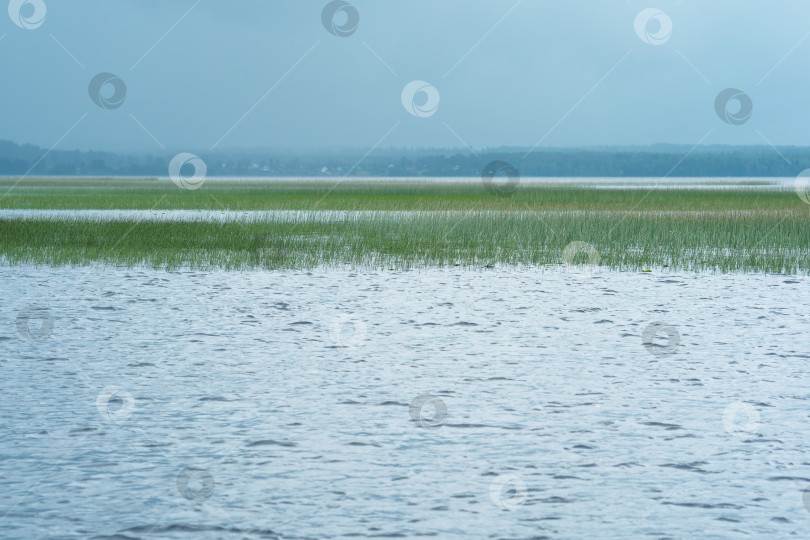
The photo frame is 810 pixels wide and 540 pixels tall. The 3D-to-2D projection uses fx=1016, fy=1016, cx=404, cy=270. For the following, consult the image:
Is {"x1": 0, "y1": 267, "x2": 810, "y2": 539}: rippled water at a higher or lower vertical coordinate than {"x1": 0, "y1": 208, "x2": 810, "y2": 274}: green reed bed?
lower

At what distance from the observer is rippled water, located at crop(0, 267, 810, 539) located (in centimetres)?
553

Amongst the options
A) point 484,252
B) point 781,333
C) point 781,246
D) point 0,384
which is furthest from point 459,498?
point 781,246

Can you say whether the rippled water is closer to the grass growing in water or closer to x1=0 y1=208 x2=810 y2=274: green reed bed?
x1=0 y1=208 x2=810 y2=274: green reed bed

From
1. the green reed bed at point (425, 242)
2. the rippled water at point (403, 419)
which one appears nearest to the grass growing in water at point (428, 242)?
the green reed bed at point (425, 242)

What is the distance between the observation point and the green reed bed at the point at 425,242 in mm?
20531

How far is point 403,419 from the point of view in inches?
300

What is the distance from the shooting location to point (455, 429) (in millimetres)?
7301

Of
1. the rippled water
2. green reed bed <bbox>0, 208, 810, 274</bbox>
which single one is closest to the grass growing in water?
green reed bed <bbox>0, 208, 810, 274</bbox>

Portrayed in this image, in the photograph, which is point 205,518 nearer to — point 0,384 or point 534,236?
point 0,384

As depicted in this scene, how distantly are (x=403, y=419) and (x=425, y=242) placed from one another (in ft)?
55.1

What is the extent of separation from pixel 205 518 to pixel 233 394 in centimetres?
303

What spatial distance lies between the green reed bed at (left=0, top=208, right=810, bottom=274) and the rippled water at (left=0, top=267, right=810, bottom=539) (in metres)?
5.94

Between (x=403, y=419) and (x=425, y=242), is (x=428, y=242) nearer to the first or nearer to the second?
(x=425, y=242)

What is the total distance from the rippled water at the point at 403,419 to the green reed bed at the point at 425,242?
19.5ft
